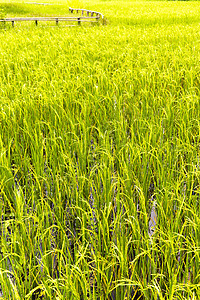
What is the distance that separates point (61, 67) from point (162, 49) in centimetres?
237

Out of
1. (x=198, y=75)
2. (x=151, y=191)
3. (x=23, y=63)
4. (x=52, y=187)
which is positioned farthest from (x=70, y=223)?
(x=23, y=63)

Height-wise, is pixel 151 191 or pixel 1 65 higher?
pixel 1 65

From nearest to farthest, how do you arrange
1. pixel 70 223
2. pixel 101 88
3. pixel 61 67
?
pixel 70 223, pixel 101 88, pixel 61 67

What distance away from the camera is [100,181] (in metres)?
2.57

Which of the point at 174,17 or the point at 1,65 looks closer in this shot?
the point at 1,65

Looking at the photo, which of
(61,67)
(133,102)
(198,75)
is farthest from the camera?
(61,67)

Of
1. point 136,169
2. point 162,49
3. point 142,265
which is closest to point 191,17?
point 162,49

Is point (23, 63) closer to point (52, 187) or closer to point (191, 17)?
point (52, 187)

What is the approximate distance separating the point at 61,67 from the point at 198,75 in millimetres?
2150

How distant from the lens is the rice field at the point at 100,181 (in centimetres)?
166

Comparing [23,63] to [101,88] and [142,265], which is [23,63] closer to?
[101,88]

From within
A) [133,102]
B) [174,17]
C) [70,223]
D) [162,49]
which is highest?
[174,17]

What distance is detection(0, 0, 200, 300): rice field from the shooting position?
5.43 feet

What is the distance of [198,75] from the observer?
4.59m
